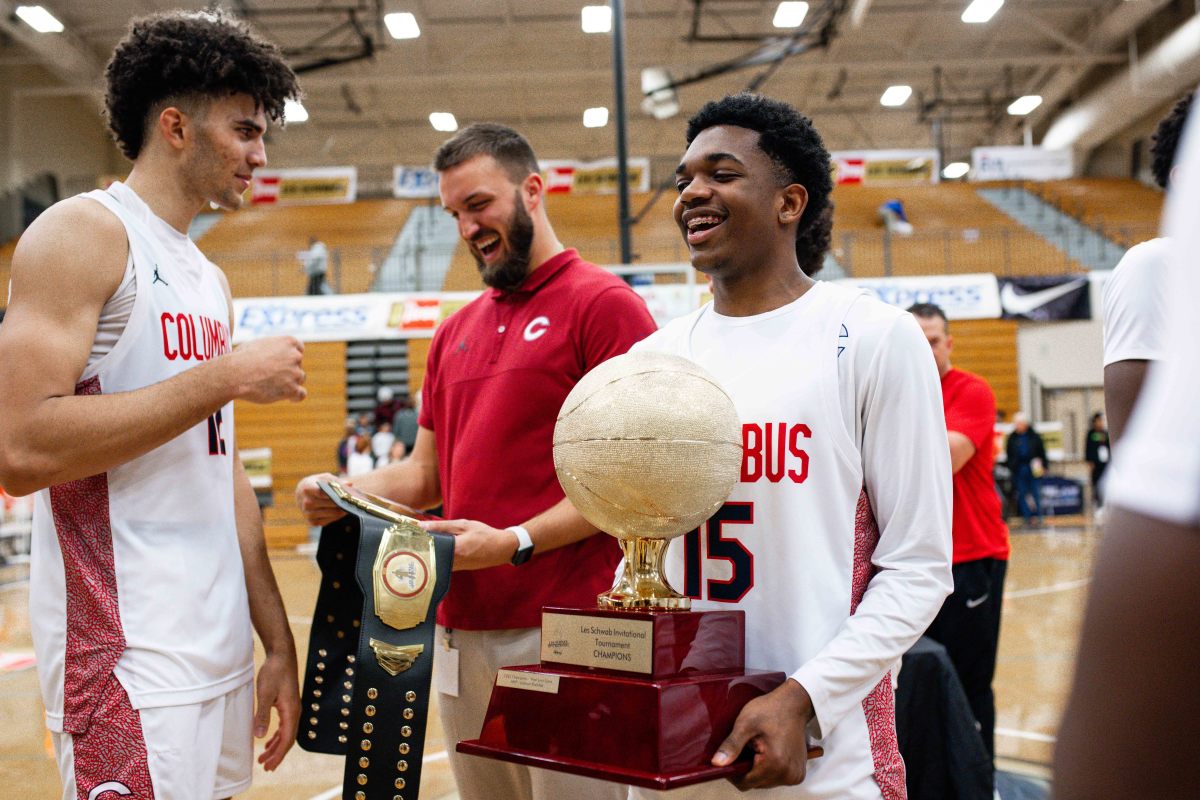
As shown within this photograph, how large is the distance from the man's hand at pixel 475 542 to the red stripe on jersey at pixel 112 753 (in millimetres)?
562

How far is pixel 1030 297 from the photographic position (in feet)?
50.3

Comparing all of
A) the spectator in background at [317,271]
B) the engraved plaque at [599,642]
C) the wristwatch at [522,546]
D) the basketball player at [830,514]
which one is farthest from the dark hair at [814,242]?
the spectator in background at [317,271]

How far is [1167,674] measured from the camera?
436mm

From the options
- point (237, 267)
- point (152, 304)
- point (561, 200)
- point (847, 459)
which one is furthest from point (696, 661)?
point (561, 200)

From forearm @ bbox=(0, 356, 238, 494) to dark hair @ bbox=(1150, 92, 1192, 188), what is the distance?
203 cm

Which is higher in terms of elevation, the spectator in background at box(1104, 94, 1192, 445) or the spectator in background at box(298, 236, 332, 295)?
the spectator in background at box(298, 236, 332, 295)

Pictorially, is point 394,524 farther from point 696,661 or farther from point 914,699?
point 914,699

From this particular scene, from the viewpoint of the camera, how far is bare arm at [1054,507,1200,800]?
1.41 ft

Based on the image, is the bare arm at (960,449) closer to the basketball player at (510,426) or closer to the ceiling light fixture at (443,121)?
the basketball player at (510,426)

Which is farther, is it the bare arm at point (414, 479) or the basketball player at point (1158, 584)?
the bare arm at point (414, 479)

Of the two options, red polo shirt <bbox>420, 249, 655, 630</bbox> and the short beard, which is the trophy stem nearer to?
red polo shirt <bbox>420, 249, 655, 630</bbox>

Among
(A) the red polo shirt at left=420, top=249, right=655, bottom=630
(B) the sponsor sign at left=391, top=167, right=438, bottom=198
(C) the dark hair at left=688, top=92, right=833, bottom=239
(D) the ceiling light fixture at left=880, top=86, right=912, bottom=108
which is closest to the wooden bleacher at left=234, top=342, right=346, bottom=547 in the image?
(B) the sponsor sign at left=391, top=167, right=438, bottom=198

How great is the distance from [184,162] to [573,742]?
1.29 meters

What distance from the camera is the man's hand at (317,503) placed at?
189 centimetres
